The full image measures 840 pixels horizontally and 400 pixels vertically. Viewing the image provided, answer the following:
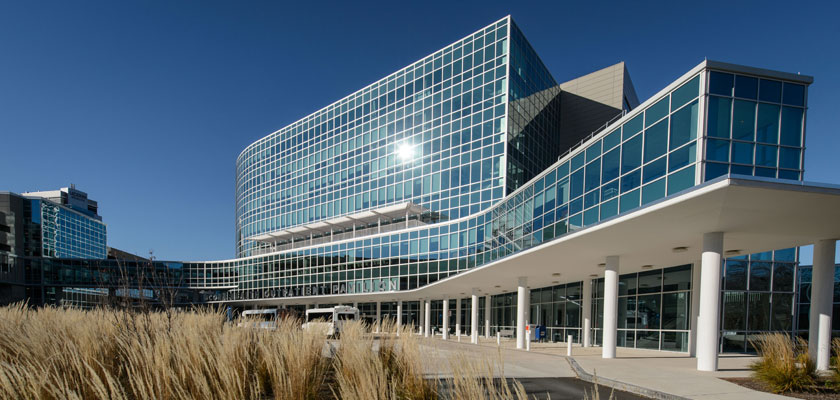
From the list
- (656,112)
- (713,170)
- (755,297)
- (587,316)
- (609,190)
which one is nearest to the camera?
(713,170)

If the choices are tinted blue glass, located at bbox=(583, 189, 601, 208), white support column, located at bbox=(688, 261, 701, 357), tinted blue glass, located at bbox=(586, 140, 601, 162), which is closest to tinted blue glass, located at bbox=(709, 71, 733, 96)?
tinted blue glass, located at bbox=(586, 140, 601, 162)

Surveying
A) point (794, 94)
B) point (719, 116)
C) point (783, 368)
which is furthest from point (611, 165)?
point (783, 368)

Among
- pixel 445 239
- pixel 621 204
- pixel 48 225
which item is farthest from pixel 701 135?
pixel 48 225

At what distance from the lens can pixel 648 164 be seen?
10.7 metres

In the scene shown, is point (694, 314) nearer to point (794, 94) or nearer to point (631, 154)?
point (631, 154)

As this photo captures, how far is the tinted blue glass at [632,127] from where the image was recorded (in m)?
11.3

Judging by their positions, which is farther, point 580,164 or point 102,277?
point 580,164

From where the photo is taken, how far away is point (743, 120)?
9727 millimetres

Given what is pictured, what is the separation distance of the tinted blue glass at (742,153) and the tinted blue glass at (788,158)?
3.19 feet

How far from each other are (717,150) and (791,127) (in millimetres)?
2565

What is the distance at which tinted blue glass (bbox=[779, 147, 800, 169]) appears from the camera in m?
9.99

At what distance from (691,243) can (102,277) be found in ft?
49.8

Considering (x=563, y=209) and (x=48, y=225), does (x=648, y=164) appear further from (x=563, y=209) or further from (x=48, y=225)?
(x=48, y=225)

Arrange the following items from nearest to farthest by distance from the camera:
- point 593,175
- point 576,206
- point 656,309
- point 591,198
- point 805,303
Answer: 1. point 591,198
2. point 593,175
3. point 576,206
4. point 656,309
5. point 805,303
